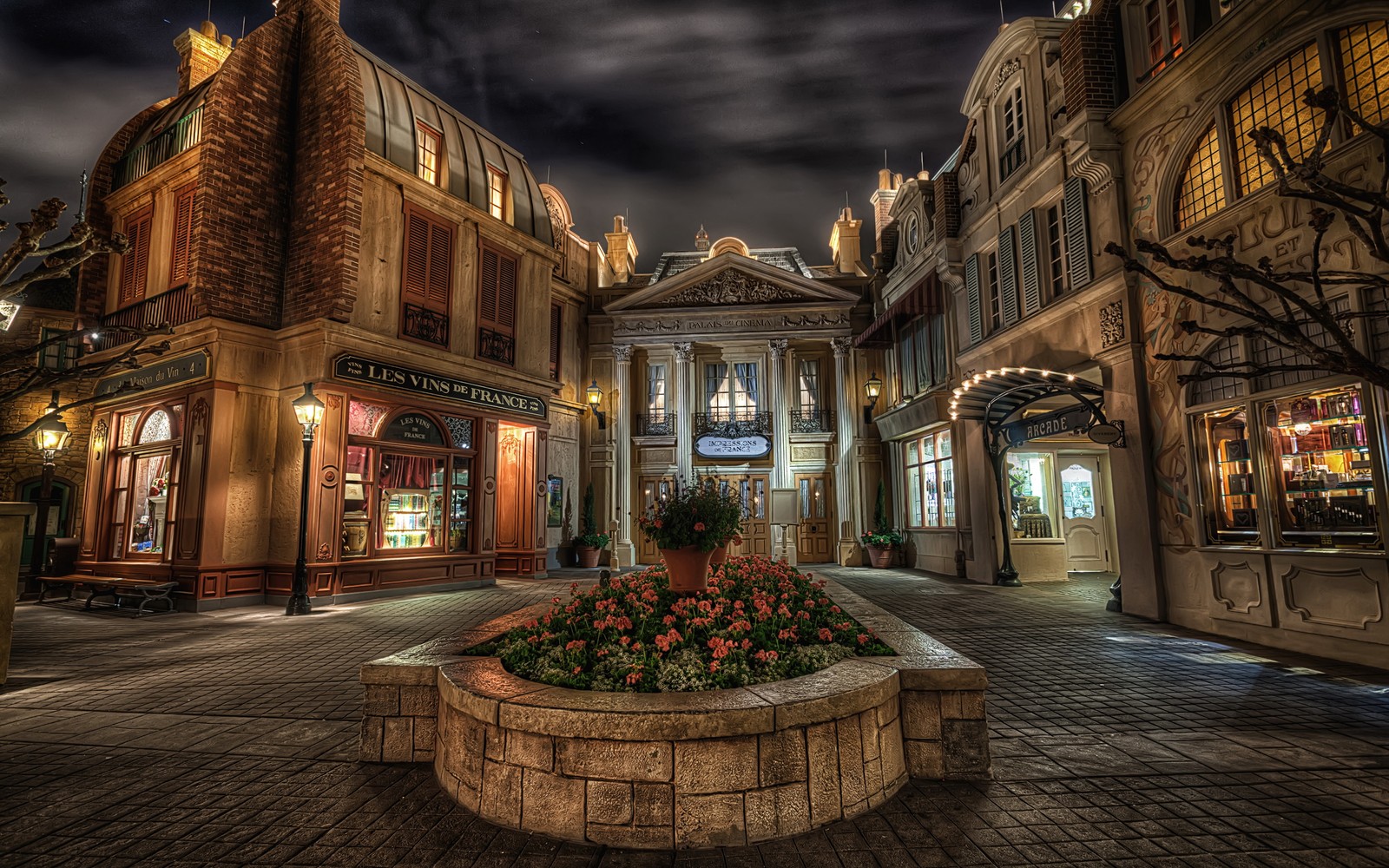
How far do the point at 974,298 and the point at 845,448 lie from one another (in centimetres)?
730

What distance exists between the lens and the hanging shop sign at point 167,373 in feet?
38.5

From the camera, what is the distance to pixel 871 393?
61.7 feet

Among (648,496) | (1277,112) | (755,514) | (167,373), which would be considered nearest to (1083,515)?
(755,514)

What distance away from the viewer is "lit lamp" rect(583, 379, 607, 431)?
19000mm

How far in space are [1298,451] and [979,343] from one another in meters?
6.87

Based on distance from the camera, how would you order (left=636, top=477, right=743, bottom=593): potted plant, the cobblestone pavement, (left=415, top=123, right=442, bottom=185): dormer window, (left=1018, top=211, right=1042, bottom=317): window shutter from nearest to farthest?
1. the cobblestone pavement
2. (left=636, top=477, right=743, bottom=593): potted plant
3. (left=1018, top=211, right=1042, bottom=317): window shutter
4. (left=415, top=123, right=442, bottom=185): dormer window

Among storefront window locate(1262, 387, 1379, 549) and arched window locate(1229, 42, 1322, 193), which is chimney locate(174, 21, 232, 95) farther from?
storefront window locate(1262, 387, 1379, 549)

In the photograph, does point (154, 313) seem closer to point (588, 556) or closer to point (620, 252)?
point (588, 556)

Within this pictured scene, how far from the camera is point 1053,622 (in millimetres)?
8984

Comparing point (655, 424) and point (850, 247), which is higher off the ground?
A: point (850, 247)

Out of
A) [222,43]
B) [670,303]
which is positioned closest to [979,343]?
[670,303]

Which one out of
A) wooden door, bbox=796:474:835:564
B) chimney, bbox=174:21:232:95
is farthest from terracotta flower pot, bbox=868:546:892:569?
chimney, bbox=174:21:232:95

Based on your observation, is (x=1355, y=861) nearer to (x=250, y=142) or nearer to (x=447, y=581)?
(x=447, y=581)

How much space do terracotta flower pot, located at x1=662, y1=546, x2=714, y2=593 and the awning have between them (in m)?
13.0
